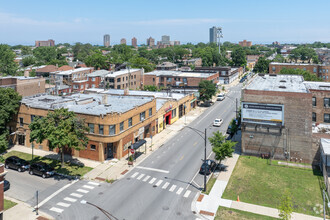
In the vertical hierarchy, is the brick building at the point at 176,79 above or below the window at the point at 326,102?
above

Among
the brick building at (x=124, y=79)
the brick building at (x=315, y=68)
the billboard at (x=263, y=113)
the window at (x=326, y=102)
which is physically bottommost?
the billboard at (x=263, y=113)

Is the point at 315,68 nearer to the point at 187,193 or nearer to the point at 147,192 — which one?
the point at 187,193

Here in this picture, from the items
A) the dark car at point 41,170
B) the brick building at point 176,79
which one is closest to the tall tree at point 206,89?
the brick building at point 176,79

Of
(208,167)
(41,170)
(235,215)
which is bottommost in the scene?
(235,215)

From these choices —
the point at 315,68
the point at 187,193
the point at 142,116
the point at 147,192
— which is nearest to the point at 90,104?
the point at 142,116

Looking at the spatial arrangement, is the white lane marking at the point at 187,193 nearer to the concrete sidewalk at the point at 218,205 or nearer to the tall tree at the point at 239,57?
the concrete sidewalk at the point at 218,205

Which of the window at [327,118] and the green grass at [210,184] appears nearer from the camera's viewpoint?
the green grass at [210,184]

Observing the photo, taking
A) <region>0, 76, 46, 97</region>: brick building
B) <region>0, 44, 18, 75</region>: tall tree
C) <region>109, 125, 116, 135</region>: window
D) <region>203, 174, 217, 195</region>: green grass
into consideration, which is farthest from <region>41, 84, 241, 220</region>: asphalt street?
<region>0, 44, 18, 75</region>: tall tree
